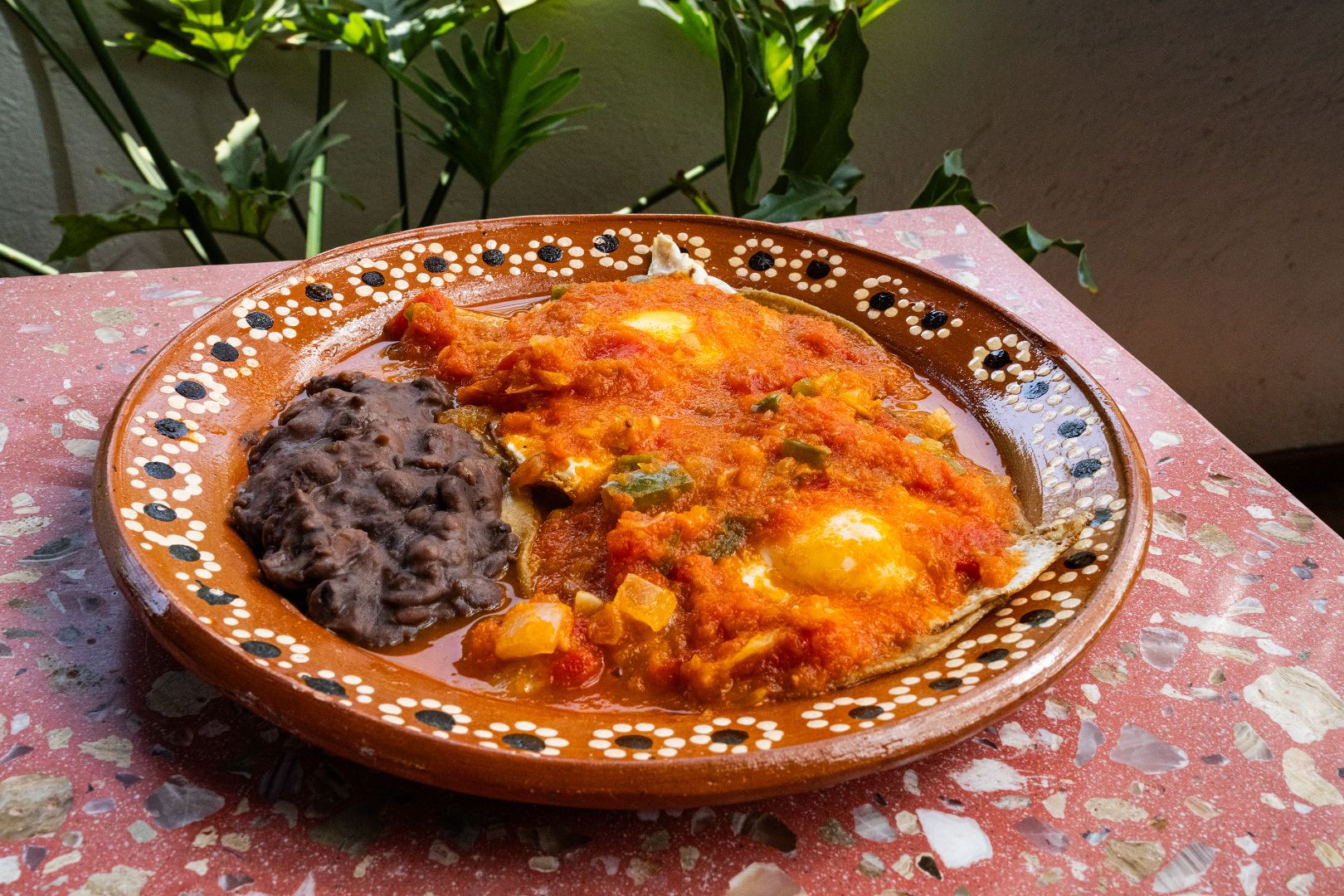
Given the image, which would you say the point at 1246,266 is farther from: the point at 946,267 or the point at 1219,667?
the point at 1219,667

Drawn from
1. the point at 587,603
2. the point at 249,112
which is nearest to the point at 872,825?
the point at 587,603

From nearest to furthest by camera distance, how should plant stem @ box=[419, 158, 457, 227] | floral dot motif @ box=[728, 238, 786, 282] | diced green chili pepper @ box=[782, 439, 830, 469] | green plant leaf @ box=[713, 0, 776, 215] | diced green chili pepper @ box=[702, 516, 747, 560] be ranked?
diced green chili pepper @ box=[702, 516, 747, 560] → diced green chili pepper @ box=[782, 439, 830, 469] → floral dot motif @ box=[728, 238, 786, 282] → green plant leaf @ box=[713, 0, 776, 215] → plant stem @ box=[419, 158, 457, 227]

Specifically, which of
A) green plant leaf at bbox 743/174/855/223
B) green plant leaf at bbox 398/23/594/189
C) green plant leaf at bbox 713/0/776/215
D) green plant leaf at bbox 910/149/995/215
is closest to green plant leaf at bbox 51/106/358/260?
green plant leaf at bbox 398/23/594/189

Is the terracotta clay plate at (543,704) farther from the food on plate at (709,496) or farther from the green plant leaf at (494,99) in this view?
the green plant leaf at (494,99)

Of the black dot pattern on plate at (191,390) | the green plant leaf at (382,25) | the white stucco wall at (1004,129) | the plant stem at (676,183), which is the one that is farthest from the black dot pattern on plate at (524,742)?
the white stucco wall at (1004,129)

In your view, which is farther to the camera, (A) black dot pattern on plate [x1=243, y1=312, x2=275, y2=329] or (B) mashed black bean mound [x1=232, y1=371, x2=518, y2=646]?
(A) black dot pattern on plate [x1=243, y1=312, x2=275, y2=329]

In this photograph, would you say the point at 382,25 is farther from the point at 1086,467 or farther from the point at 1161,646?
the point at 1161,646

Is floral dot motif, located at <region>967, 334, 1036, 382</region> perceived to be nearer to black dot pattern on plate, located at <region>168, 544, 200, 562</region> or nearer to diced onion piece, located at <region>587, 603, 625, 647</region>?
diced onion piece, located at <region>587, 603, 625, 647</region>
